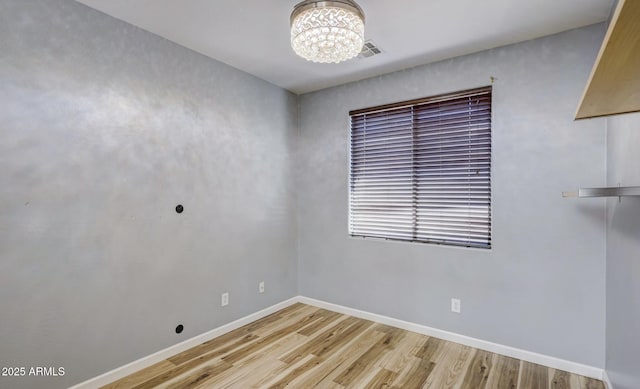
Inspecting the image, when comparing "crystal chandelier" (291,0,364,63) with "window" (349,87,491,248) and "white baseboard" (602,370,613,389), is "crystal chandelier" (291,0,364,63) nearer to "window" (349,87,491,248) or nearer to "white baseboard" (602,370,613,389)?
"window" (349,87,491,248)

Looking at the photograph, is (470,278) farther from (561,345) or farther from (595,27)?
(595,27)

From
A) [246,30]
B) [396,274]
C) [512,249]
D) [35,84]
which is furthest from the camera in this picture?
[396,274]

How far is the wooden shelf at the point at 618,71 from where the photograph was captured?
1.99 ft

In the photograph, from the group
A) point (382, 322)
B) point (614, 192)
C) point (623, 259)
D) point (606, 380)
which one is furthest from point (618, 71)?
point (382, 322)

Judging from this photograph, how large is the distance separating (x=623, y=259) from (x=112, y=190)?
11.0ft

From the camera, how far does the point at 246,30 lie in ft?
7.98

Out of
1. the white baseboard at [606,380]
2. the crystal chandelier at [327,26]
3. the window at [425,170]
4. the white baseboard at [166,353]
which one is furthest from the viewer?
the window at [425,170]

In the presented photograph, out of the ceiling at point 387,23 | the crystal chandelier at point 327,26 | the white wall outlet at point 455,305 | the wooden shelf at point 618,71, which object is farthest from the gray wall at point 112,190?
the wooden shelf at point 618,71

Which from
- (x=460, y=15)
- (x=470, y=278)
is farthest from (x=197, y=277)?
(x=460, y=15)

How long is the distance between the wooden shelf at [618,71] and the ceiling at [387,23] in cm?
133

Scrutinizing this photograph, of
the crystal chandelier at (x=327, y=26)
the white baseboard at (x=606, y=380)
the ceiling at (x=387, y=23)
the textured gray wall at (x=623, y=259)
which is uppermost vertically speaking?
the ceiling at (x=387, y=23)

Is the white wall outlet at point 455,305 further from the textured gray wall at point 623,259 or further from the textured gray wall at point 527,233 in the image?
the textured gray wall at point 623,259

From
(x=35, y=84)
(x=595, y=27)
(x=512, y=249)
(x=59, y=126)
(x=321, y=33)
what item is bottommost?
(x=512, y=249)

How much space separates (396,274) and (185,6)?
9.58 ft
